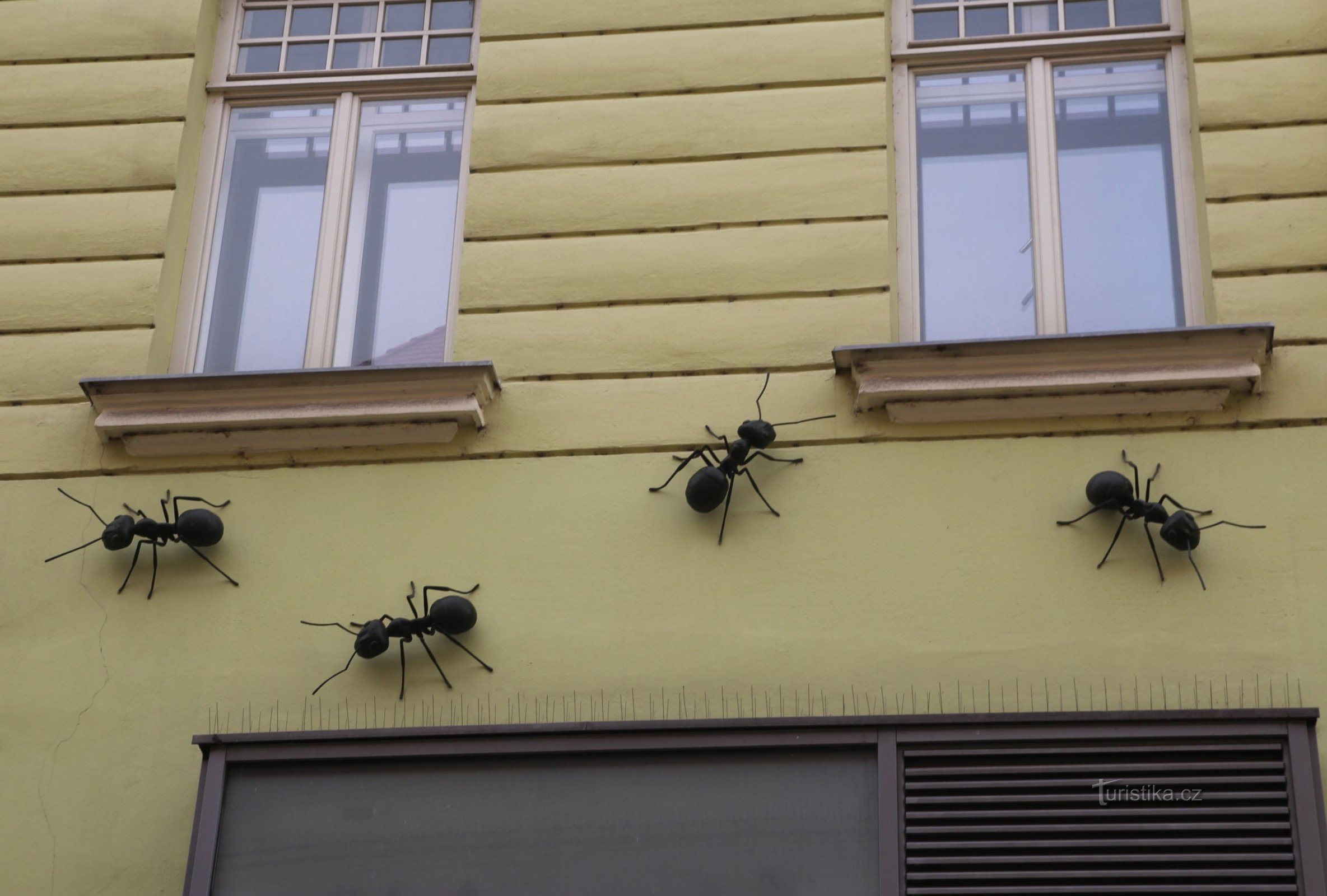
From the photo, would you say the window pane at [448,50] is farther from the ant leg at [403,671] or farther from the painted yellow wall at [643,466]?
the ant leg at [403,671]

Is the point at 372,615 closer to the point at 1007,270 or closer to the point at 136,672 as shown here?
the point at 136,672

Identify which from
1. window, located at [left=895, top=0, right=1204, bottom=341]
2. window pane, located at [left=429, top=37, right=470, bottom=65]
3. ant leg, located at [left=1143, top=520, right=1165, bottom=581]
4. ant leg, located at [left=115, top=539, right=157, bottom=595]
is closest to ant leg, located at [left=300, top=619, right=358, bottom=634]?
ant leg, located at [left=115, top=539, right=157, bottom=595]

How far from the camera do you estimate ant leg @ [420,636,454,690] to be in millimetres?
7344

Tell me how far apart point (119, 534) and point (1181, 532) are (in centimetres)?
439

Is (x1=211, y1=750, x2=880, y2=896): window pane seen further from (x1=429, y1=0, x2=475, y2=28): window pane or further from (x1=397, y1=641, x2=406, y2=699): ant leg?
(x1=429, y1=0, x2=475, y2=28): window pane

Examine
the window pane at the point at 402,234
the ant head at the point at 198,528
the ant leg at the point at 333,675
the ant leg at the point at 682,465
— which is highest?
the window pane at the point at 402,234

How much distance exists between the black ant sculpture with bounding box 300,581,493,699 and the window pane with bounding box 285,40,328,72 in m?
3.19

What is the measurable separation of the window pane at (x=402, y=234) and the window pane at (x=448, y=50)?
0.72 ft

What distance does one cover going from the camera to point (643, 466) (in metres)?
7.69

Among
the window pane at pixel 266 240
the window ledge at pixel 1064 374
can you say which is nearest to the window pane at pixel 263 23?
the window pane at pixel 266 240

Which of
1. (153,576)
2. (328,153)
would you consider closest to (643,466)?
(153,576)

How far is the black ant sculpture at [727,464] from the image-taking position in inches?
291

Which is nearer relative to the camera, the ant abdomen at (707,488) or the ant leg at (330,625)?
the ant abdomen at (707,488)

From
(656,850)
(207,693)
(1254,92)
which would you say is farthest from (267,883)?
(1254,92)
